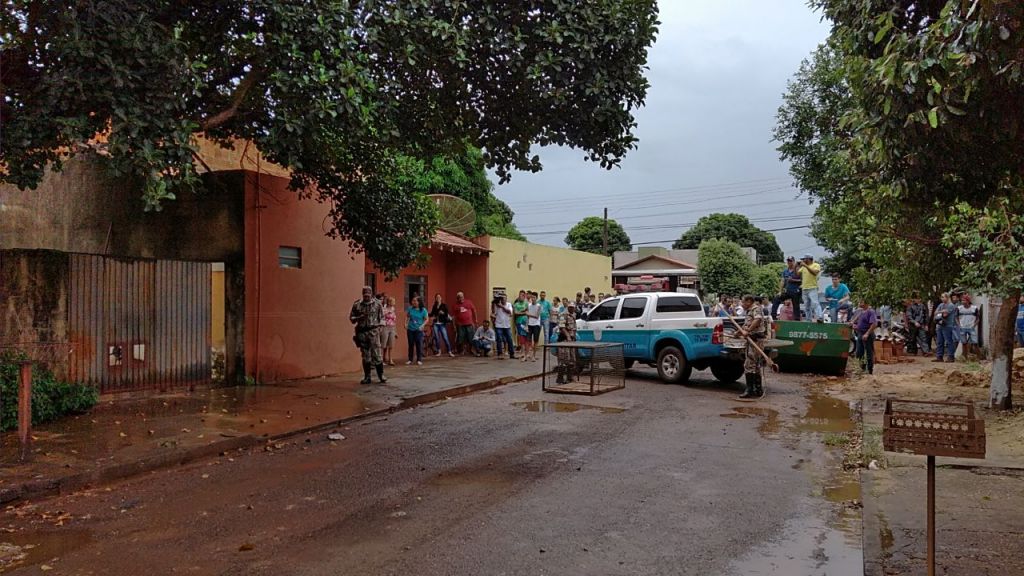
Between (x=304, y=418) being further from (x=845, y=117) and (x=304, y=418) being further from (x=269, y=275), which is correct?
(x=845, y=117)

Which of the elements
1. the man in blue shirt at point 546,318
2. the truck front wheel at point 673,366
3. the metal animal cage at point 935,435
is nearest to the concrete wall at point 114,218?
the truck front wheel at point 673,366

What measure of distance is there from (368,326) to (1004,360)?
9.86 m

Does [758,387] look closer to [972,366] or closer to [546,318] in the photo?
[972,366]

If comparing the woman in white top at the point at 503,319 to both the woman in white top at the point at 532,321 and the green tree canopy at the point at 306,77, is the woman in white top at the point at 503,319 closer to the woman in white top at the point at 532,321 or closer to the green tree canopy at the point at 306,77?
the woman in white top at the point at 532,321

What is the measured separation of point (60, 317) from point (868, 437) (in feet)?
34.9

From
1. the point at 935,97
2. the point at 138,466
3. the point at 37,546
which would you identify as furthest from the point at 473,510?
the point at 935,97

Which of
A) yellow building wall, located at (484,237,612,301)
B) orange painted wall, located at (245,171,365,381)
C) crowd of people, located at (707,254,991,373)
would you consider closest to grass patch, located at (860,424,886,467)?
crowd of people, located at (707,254,991,373)

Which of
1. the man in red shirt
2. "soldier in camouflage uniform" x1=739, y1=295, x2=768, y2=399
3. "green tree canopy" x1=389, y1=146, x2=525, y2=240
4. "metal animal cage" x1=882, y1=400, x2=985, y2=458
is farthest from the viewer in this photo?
"green tree canopy" x1=389, y1=146, x2=525, y2=240

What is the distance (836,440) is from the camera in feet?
29.2

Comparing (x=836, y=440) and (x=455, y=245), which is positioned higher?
(x=455, y=245)

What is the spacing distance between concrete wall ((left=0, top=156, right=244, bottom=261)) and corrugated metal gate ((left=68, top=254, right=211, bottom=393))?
0.58 m

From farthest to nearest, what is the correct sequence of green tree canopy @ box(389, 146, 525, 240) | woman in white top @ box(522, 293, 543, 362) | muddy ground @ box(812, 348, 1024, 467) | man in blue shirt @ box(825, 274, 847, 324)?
green tree canopy @ box(389, 146, 525, 240) < woman in white top @ box(522, 293, 543, 362) < man in blue shirt @ box(825, 274, 847, 324) < muddy ground @ box(812, 348, 1024, 467)

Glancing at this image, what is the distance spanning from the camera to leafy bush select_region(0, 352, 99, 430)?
339 inches

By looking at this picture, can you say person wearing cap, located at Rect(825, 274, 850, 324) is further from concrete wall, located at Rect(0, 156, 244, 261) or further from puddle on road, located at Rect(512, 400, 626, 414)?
Result: concrete wall, located at Rect(0, 156, 244, 261)
